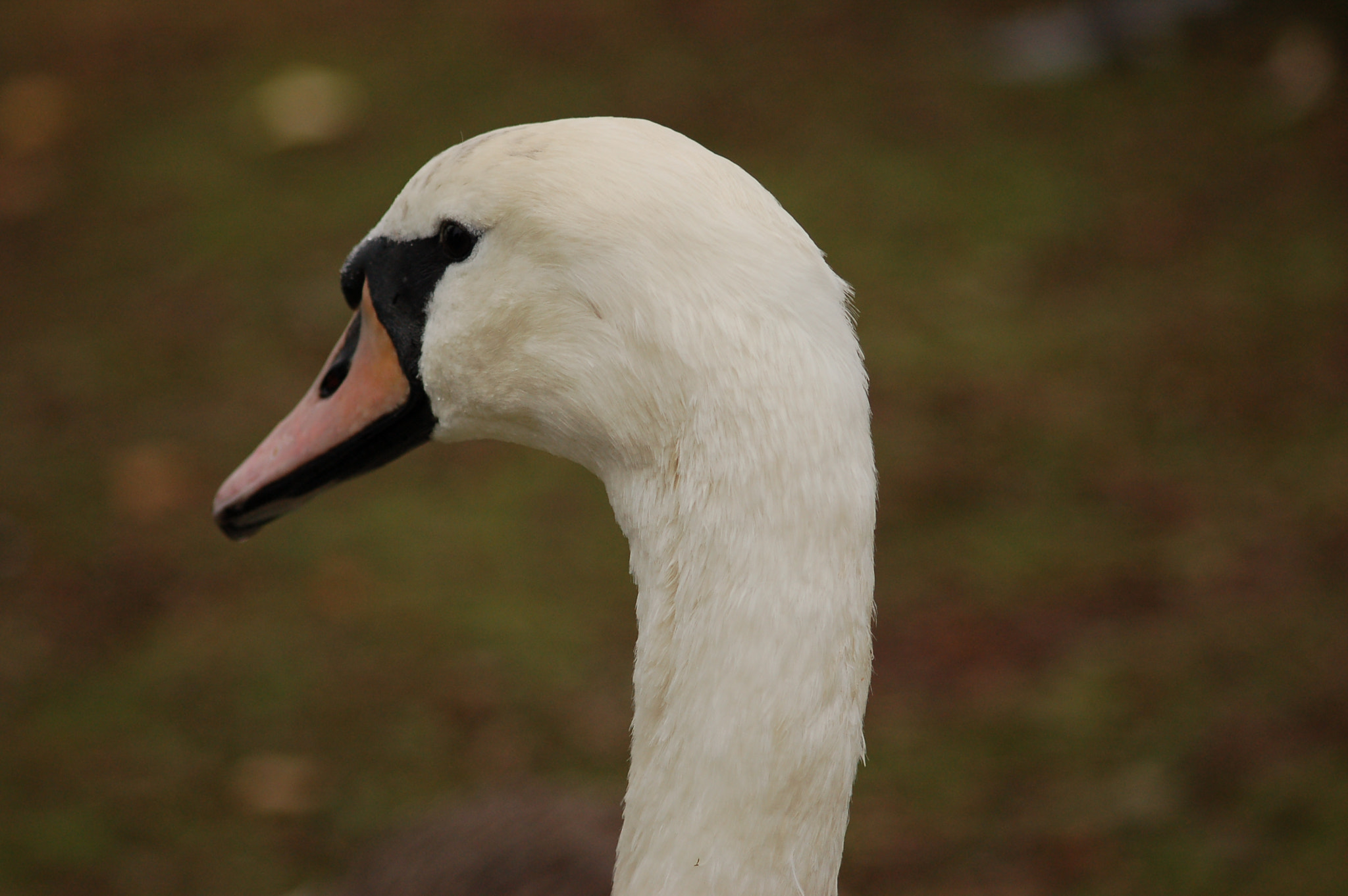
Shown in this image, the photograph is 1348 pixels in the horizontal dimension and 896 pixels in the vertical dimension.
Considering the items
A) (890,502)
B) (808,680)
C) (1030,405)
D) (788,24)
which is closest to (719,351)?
(808,680)

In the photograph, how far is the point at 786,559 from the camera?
1322mm

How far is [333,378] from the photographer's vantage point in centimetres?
179

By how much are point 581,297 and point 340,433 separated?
0.48m

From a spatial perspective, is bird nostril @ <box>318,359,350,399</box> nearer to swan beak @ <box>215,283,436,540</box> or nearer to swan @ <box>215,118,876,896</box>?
swan beak @ <box>215,283,436,540</box>

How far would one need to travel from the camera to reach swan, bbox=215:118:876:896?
1.32m

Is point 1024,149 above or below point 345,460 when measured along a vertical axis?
above

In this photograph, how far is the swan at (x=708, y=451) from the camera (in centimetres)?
132

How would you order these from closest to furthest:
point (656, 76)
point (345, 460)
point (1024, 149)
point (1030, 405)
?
1. point (345, 460)
2. point (1030, 405)
3. point (1024, 149)
4. point (656, 76)

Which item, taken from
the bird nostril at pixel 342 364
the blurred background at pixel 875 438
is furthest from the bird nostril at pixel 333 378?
the blurred background at pixel 875 438

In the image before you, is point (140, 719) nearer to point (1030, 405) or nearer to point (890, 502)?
point (890, 502)

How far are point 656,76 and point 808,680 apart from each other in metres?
5.43

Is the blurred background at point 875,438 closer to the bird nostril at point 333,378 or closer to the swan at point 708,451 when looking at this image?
the bird nostril at point 333,378

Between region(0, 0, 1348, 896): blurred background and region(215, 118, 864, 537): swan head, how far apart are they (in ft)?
4.81

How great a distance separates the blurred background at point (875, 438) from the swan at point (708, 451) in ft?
5.18
